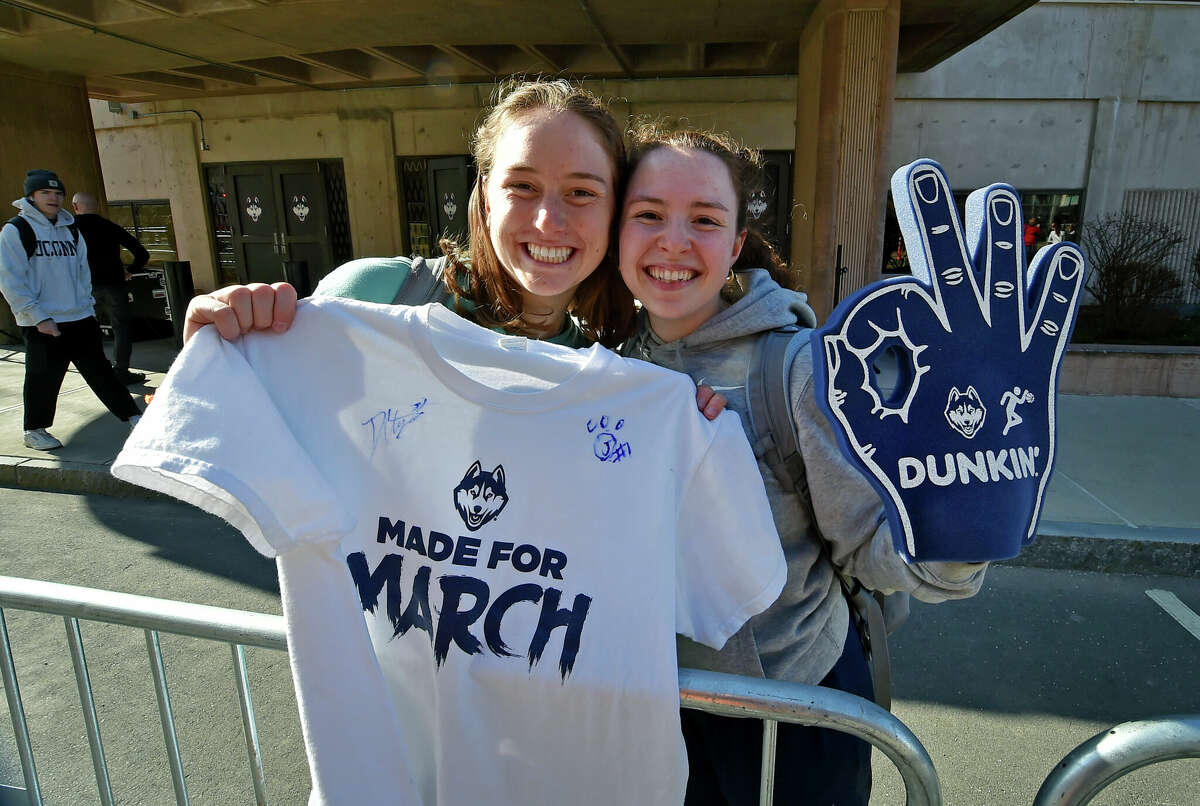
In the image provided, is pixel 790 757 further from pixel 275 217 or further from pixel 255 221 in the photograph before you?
pixel 255 221

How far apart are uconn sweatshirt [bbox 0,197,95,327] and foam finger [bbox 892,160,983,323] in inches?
253

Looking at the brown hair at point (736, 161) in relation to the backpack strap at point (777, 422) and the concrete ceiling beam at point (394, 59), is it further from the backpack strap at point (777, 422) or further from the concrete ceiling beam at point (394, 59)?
the concrete ceiling beam at point (394, 59)

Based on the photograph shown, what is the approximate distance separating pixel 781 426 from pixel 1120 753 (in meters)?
0.67

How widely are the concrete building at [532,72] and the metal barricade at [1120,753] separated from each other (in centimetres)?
658

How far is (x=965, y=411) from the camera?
3.56 feet

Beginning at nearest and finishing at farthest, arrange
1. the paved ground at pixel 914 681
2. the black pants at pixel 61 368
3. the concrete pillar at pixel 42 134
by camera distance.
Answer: the paved ground at pixel 914 681, the black pants at pixel 61 368, the concrete pillar at pixel 42 134

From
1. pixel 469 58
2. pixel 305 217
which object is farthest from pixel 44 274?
pixel 305 217

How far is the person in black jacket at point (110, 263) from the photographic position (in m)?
7.14

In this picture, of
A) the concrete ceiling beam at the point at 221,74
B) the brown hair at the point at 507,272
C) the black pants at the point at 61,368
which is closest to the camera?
the brown hair at the point at 507,272

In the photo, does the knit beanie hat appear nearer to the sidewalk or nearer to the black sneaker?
the sidewalk

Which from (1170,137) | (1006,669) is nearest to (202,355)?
(1006,669)

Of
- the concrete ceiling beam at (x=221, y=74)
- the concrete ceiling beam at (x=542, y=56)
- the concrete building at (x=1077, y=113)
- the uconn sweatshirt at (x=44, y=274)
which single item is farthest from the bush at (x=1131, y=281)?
the concrete ceiling beam at (x=221, y=74)

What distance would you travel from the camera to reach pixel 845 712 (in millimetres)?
1074

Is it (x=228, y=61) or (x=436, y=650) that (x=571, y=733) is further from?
(x=228, y=61)
